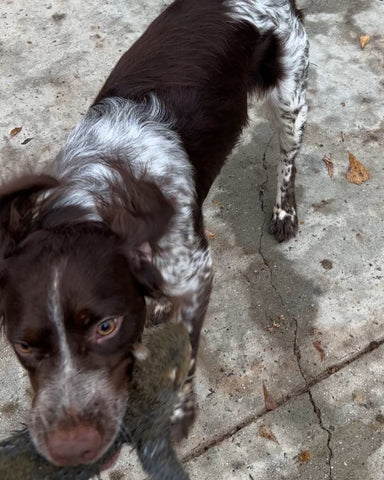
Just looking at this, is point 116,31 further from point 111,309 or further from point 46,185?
point 111,309

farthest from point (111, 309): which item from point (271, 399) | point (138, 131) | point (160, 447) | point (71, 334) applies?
point (271, 399)

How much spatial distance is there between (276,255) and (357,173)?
845mm

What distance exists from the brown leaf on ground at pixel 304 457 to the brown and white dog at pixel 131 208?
55 centimetres

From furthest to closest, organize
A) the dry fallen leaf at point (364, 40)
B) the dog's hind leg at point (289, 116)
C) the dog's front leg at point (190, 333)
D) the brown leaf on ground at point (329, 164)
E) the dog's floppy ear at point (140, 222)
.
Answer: the dry fallen leaf at point (364, 40), the brown leaf on ground at point (329, 164), the dog's hind leg at point (289, 116), the dog's front leg at point (190, 333), the dog's floppy ear at point (140, 222)

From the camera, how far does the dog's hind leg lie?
3.66 m

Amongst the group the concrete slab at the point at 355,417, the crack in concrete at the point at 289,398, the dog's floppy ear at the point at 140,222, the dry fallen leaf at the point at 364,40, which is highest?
the dog's floppy ear at the point at 140,222

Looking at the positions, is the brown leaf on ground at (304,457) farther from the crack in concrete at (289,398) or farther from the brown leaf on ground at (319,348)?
the brown leaf on ground at (319,348)

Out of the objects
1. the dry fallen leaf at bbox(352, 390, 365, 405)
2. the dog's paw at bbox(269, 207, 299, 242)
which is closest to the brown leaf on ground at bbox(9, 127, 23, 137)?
the dog's paw at bbox(269, 207, 299, 242)

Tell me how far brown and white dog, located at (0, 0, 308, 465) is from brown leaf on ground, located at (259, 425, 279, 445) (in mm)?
368

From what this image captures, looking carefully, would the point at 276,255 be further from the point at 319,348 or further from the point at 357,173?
the point at 357,173

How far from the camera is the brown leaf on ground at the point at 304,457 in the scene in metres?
2.94

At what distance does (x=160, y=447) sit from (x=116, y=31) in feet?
12.7

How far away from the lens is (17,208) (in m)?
2.24

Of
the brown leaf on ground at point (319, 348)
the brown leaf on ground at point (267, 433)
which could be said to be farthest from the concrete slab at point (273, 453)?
the brown leaf on ground at point (319, 348)
